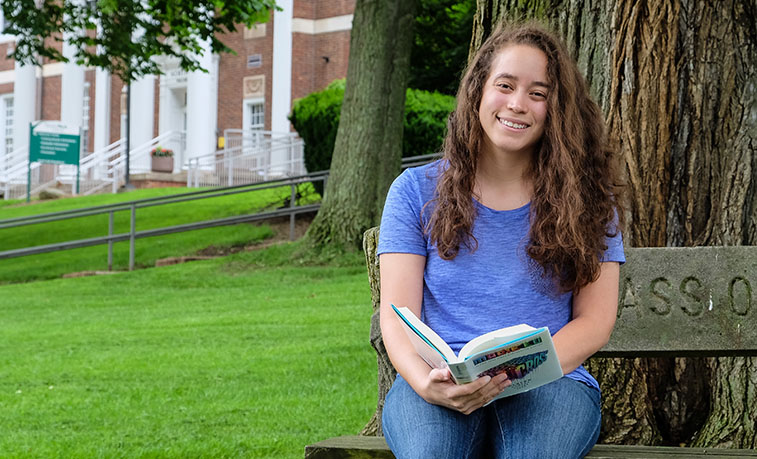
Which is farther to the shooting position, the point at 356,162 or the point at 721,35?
the point at 356,162

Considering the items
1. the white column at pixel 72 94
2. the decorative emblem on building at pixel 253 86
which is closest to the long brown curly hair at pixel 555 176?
the decorative emblem on building at pixel 253 86

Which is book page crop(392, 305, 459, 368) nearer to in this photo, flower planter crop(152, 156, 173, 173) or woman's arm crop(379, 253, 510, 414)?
woman's arm crop(379, 253, 510, 414)

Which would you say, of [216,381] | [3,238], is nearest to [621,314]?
[216,381]

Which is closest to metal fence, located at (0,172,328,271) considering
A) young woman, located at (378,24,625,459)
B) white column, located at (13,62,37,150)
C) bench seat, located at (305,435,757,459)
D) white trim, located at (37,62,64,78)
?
bench seat, located at (305,435,757,459)

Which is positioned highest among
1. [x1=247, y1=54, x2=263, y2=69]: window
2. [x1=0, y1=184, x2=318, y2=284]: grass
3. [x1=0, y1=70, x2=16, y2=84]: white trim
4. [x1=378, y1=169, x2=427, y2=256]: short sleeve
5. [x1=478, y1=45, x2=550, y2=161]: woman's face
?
[x1=247, y1=54, x2=263, y2=69]: window

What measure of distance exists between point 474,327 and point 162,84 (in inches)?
1286

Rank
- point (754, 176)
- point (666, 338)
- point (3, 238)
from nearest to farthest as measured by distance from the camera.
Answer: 1. point (666, 338)
2. point (754, 176)
3. point (3, 238)

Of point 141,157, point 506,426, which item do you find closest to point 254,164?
point 141,157

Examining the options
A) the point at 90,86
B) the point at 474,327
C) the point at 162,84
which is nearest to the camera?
the point at 474,327

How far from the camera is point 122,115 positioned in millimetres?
36562

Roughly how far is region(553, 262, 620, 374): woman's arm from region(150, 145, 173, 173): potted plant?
28.9 metres

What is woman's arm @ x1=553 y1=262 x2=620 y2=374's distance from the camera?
2930 mm

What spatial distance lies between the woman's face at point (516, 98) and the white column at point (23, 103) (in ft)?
122

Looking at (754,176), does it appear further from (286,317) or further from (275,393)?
(286,317)
